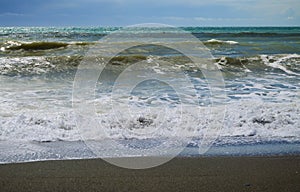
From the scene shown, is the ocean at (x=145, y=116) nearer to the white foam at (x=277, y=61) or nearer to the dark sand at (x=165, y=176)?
the dark sand at (x=165, y=176)

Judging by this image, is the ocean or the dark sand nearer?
the dark sand

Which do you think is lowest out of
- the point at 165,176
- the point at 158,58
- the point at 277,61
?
the point at 165,176

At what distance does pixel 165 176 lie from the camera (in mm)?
3072

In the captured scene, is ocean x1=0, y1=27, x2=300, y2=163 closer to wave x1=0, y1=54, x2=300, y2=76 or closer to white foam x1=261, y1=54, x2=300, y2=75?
wave x1=0, y1=54, x2=300, y2=76

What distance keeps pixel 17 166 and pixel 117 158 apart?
37.7 inches

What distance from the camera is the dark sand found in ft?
9.30

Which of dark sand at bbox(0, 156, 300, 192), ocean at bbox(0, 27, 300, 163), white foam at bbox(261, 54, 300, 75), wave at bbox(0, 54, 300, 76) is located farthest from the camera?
white foam at bbox(261, 54, 300, 75)

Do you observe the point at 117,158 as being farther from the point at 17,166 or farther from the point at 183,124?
the point at 183,124

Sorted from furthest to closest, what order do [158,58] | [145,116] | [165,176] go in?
[158,58]
[145,116]
[165,176]

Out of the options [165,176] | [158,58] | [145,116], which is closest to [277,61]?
[158,58]

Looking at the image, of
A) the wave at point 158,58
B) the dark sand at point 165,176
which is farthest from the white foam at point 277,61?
the dark sand at point 165,176

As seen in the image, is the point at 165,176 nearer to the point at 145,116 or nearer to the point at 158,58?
the point at 145,116

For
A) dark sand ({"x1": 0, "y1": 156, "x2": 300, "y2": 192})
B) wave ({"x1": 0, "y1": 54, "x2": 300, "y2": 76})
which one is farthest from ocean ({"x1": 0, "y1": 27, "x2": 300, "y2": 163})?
wave ({"x1": 0, "y1": 54, "x2": 300, "y2": 76})

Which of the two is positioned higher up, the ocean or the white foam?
the white foam
